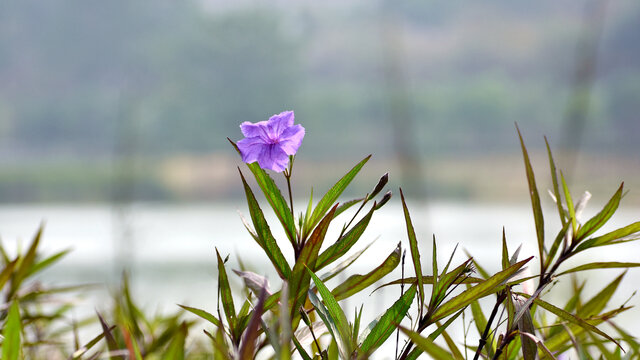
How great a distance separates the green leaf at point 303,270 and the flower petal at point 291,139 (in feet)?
0.11

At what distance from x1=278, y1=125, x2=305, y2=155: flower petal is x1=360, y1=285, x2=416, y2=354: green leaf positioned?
8cm

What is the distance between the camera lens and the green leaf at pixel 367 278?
0.32 metres

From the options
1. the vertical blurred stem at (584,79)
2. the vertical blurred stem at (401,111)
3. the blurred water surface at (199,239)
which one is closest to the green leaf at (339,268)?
the vertical blurred stem at (584,79)

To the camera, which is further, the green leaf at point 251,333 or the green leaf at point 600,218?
the green leaf at point 600,218

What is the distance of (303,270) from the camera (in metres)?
0.31

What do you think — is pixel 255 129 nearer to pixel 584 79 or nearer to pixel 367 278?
pixel 367 278

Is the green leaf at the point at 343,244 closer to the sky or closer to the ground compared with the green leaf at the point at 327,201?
closer to the ground

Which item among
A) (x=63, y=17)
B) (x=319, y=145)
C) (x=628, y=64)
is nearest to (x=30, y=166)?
(x=63, y=17)

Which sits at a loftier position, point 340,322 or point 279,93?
point 340,322

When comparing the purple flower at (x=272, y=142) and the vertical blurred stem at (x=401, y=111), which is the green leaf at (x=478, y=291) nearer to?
the purple flower at (x=272, y=142)

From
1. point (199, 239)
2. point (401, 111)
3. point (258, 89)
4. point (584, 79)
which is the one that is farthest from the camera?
point (258, 89)

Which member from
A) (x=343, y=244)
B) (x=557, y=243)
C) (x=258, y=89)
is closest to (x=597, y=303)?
(x=557, y=243)

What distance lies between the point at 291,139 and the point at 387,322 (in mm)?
93

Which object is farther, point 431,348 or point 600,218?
point 600,218
